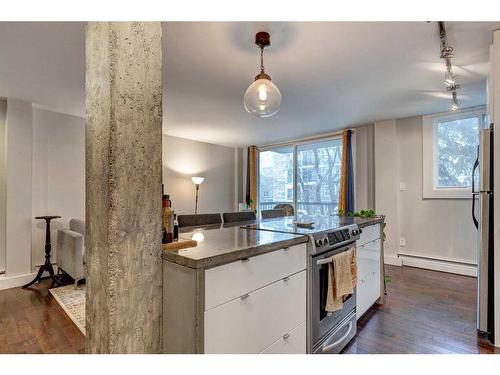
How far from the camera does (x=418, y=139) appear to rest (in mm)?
4152

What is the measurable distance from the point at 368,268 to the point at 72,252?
320 centimetres

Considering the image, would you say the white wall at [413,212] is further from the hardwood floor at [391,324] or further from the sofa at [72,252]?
the sofa at [72,252]

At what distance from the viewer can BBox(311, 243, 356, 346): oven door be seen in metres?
1.62

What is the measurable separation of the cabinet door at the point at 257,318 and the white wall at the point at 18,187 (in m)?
3.60

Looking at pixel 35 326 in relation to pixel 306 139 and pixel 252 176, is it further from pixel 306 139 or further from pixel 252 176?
pixel 306 139

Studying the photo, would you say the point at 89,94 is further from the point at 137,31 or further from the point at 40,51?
the point at 40,51

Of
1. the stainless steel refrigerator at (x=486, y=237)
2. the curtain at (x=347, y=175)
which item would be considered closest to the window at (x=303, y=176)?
the curtain at (x=347, y=175)

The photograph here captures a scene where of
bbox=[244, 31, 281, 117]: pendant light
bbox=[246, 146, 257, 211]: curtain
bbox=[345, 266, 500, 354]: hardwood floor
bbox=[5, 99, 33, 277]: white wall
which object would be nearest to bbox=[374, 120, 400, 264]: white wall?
bbox=[345, 266, 500, 354]: hardwood floor

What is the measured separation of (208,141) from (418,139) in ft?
13.0

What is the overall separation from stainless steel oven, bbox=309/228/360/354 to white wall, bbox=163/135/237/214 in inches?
159

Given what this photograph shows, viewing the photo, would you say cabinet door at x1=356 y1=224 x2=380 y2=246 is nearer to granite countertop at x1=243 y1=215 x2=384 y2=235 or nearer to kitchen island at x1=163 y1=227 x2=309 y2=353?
granite countertop at x1=243 y1=215 x2=384 y2=235

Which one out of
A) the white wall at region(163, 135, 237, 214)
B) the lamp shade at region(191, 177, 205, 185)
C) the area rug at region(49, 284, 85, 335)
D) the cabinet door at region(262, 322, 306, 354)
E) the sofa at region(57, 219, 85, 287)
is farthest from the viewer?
the lamp shade at region(191, 177, 205, 185)

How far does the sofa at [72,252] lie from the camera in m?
3.06

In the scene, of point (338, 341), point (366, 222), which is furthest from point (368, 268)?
point (338, 341)
